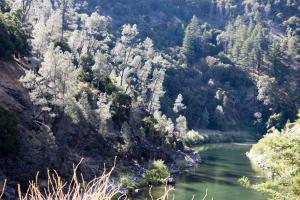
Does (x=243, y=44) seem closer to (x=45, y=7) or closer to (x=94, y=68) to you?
(x=45, y=7)

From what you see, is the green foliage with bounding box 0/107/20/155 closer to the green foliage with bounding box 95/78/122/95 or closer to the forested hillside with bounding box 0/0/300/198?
the forested hillside with bounding box 0/0/300/198

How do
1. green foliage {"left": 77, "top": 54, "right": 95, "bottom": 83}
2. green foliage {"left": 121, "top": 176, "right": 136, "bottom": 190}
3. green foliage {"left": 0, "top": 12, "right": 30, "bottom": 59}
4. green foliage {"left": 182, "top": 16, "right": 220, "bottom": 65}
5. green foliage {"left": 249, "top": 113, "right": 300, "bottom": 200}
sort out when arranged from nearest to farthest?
green foliage {"left": 249, "top": 113, "right": 300, "bottom": 200}, green foliage {"left": 121, "top": 176, "right": 136, "bottom": 190}, green foliage {"left": 0, "top": 12, "right": 30, "bottom": 59}, green foliage {"left": 77, "top": 54, "right": 95, "bottom": 83}, green foliage {"left": 182, "top": 16, "right": 220, "bottom": 65}

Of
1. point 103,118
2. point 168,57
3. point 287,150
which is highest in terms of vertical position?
point 168,57

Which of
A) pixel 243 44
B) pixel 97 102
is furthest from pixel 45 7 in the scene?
pixel 243 44

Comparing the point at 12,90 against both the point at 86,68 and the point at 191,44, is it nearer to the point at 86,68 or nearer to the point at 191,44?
the point at 86,68

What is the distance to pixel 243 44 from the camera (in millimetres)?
167625

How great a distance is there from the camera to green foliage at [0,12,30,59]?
52.3 m

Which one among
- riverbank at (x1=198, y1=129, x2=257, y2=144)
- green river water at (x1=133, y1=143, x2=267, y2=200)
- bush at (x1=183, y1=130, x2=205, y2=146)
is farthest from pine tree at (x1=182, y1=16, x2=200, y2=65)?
green river water at (x1=133, y1=143, x2=267, y2=200)

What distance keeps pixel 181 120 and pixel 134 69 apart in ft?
48.7

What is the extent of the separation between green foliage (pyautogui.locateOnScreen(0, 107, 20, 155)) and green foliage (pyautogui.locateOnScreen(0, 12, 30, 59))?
16312mm

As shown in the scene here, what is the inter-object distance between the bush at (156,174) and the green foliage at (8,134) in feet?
57.9

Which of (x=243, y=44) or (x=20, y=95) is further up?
(x=243, y=44)

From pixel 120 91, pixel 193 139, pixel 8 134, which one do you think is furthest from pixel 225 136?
pixel 8 134

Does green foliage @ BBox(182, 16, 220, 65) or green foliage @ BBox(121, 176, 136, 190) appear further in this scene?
green foliage @ BBox(182, 16, 220, 65)
